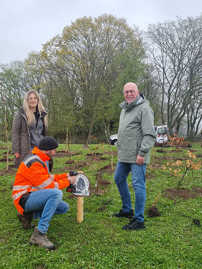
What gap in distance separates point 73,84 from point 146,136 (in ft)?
57.5

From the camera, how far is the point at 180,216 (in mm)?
Answer: 3684

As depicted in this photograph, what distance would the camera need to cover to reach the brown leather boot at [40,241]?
2637 millimetres

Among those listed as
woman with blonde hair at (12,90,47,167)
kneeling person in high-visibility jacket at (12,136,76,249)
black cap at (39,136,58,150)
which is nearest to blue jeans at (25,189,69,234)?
kneeling person in high-visibility jacket at (12,136,76,249)

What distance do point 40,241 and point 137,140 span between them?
1.75m

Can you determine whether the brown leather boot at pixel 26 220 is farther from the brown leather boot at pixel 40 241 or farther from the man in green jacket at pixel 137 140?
the man in green jacket at pixel 137 140

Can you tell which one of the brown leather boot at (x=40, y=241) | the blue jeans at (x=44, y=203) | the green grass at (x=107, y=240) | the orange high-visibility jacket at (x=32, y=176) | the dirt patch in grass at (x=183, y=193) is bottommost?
the dirt patch in grass at (x=183, y=193)

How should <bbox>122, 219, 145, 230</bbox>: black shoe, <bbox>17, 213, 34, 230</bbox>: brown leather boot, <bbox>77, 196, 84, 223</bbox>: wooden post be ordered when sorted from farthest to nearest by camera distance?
<bbox>77, 196, 84, 223</bbox>: wooden post, <bbox>122, 219, 145, 230</bbox>: black shoe, <bbox>17, 213, 34, 230</bbox>: brown leather boot

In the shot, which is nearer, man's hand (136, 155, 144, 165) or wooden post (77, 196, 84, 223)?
man's hand (136, 155, 144, 165)

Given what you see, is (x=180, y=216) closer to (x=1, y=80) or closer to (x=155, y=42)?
(x=155, y=42)

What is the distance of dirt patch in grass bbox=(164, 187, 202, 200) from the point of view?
4.63 meters

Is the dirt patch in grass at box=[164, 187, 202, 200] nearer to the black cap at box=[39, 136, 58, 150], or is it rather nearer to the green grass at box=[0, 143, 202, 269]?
the green grass at box=[0, 143, 202, 269]

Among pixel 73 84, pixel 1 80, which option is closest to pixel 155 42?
pixel 73 84

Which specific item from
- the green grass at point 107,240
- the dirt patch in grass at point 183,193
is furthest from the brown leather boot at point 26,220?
the dirt patch in grass at point 183,193

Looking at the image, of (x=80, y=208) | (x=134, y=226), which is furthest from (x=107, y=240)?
(x=80, y=208)
